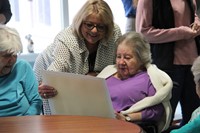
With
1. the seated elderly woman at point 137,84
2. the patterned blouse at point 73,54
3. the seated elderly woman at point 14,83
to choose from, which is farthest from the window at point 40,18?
the seated elderly woman at point 137,84

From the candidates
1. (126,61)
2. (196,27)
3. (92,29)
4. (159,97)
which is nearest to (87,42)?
(92,29)

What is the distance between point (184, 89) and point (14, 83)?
1208 millimetres

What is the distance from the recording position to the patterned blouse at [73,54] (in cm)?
237

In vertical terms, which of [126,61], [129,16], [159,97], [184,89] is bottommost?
[184,89]

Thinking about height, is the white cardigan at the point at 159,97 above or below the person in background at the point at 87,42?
below

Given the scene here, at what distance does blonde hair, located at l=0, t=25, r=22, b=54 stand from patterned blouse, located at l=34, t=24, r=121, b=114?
235 mm

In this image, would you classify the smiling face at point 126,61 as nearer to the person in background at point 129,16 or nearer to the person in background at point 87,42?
the person in background at point 87,42

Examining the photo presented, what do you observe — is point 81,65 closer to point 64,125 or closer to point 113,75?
point 113,75

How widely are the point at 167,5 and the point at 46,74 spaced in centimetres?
105

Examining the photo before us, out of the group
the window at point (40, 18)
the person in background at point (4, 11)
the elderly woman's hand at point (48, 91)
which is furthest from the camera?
the window at point (40, 18)

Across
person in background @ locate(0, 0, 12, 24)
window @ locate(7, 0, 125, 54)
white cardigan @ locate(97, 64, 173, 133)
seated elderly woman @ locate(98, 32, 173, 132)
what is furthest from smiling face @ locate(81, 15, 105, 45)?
window @ locate(7, 0, 125, 54)

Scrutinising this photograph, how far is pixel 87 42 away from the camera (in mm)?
2461

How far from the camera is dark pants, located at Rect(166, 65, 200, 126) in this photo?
2684 millimetres

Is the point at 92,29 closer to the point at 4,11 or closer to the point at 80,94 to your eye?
the point at 80,94
